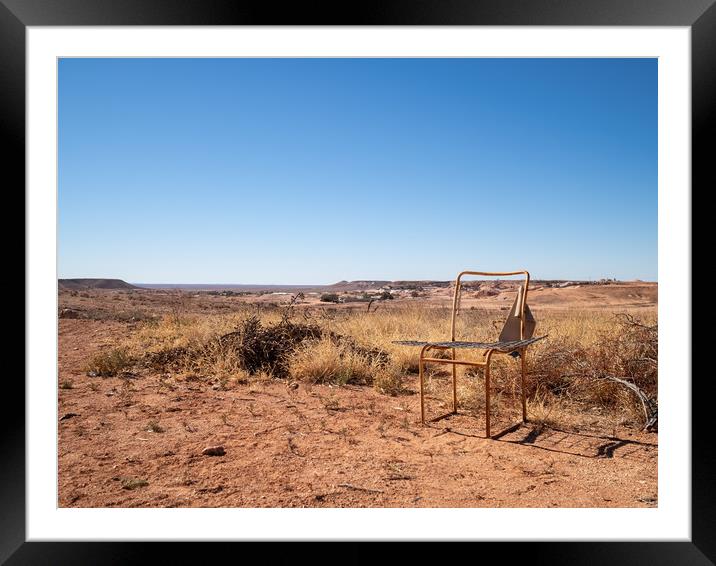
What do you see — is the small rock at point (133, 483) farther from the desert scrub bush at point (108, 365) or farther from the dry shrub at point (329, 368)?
the desert scrub bush at point (108, 365)

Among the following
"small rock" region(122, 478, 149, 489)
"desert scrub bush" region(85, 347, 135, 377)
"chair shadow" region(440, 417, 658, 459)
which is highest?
"desert scrub bush" region(85, 347, 135, 377)

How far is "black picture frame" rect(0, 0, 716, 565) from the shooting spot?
1.99 meters

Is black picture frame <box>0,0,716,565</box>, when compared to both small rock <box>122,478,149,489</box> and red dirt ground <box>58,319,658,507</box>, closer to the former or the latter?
red dirt ground <box>58,319,658,507</box>

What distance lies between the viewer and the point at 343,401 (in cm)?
450

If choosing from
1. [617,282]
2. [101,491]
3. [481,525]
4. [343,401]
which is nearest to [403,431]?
A: [343,401]

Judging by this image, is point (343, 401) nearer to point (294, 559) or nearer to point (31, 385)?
point (294, 559)

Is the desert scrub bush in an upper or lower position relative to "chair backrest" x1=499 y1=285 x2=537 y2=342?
lower

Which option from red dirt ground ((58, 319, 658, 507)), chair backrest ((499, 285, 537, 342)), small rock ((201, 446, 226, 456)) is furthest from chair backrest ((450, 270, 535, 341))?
small rock ((201, 446, 226, 456))
